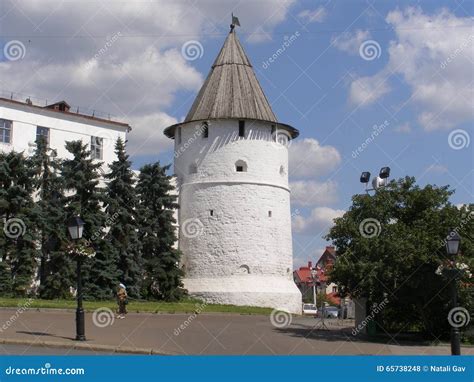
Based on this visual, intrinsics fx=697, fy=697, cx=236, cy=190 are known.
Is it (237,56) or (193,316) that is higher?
(237,56)

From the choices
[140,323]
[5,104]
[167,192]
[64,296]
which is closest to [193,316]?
[140,323]

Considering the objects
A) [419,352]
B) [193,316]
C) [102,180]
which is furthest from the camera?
[102,180]

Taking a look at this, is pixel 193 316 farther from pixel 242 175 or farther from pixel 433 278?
pixel 242 175

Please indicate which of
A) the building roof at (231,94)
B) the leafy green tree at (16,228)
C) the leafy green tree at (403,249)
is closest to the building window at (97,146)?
the building roof at (231,94)

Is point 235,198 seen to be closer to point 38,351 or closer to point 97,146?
point 97,146

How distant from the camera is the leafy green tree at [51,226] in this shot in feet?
99.5

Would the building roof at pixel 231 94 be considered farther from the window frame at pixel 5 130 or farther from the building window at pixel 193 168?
the window frame at pixel 5 130

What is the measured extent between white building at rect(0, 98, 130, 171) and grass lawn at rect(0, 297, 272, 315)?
10.8 metres

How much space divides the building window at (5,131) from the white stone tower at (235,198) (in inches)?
372

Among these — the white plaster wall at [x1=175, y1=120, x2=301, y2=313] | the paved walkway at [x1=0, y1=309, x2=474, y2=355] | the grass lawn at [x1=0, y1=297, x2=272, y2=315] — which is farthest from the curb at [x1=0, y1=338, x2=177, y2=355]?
the white plaster wall at [x1=175, y1=120, x2=301, y2=313]

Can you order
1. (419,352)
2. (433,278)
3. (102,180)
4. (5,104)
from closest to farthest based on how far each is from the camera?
(419,352) → (433,278) → (102,180) → (5,104)

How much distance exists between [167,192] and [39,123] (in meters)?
9.81

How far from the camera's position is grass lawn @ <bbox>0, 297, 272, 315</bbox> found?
24523 mm

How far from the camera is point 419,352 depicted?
17453 millimetres
